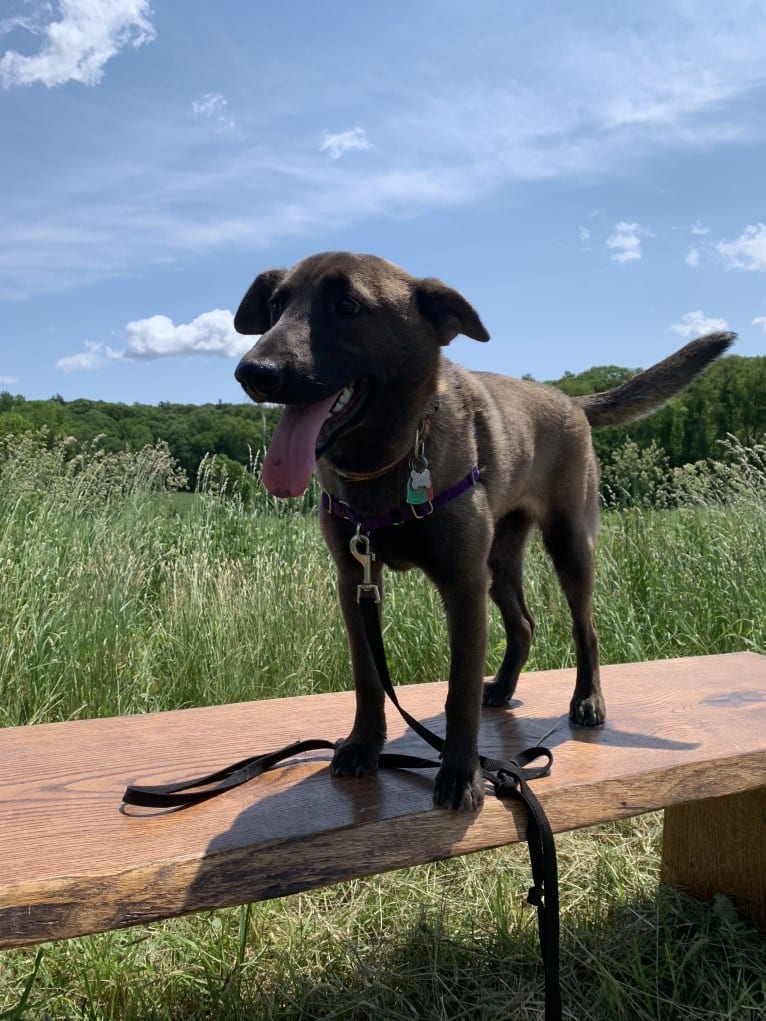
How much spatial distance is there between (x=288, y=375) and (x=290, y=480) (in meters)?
0.21

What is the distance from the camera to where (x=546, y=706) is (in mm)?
2918

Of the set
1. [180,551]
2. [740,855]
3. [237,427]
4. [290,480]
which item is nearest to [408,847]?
[290,480]

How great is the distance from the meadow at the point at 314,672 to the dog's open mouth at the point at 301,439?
3.92ft

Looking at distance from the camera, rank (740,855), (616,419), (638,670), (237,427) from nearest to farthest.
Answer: (740,855)
(616,419)
(638,670)
(237,427)

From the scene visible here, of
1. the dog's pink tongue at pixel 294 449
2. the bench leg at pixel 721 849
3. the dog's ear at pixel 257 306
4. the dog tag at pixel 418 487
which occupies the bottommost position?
the bench leg at pixel 721 849

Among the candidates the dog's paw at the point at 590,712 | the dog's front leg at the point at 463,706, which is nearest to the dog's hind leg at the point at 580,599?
the dog's paw at the point at 590,712

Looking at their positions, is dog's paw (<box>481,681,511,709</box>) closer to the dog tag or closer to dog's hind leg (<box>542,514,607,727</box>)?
dog's hind leg (<box>542,514,607,727</box>)

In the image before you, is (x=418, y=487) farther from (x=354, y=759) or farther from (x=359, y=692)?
(x=354, y=759)

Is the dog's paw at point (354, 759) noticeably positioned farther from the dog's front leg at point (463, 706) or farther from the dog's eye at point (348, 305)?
the dog's eye at point (348, 305)

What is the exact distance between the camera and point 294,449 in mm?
1747

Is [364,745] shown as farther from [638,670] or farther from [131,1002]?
[638,670]

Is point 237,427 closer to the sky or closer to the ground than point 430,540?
closer to the sky

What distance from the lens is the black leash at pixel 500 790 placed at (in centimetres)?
191

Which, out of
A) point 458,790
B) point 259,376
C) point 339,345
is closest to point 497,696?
point 458,790
